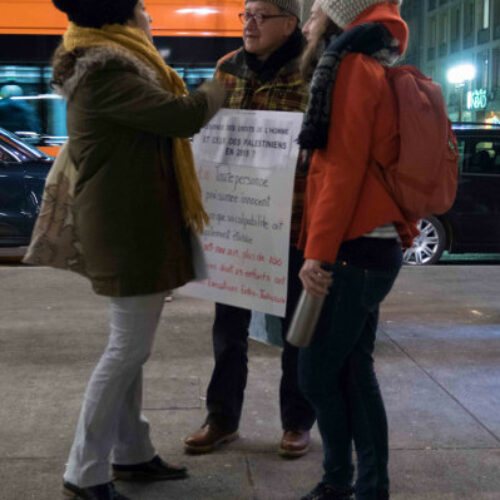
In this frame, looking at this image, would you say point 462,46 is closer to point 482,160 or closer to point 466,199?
point 482,160

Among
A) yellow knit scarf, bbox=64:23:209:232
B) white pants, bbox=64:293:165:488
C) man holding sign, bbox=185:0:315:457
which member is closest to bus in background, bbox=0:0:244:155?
man holding sign, bbox=185:0:315:457

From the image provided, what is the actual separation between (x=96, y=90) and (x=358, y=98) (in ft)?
2.82

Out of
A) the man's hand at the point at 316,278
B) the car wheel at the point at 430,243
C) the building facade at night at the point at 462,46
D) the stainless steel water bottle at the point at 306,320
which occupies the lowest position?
the car wheel at the point at 430,243

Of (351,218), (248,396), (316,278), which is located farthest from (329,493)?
(248,396)

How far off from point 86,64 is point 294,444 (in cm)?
177

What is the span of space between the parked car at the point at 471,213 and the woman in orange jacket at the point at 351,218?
7.38m

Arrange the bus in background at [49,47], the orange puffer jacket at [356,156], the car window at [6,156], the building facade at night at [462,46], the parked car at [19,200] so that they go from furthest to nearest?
the building facade at night at [462,46]
the bus in background at [49,47]
the car window at [6,156]
the parked car at [19,200]
the orange puffer jacket at [356,156]

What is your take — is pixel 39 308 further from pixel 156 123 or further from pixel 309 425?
pixel 156 123

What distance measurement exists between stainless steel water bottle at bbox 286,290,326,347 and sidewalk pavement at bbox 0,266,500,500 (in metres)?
0.89

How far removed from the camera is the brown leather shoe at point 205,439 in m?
3.85

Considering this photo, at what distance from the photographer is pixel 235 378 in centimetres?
391

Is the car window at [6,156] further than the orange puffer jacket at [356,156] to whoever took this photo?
Yes

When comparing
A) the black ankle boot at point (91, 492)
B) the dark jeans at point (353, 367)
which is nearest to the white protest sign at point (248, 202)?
the dark jeans at point (353, 367)

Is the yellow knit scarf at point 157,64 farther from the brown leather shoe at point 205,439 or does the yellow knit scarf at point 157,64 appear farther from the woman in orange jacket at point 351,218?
the brown leather shoe at point 205,439
